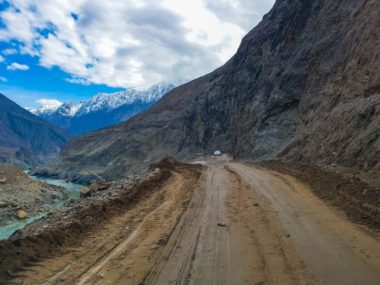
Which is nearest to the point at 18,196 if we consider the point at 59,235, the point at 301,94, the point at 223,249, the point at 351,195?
the point at 301,94

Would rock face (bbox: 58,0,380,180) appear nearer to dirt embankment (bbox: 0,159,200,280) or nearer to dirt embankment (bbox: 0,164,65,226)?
dirt embankment (bbox: 0,159,200,280)

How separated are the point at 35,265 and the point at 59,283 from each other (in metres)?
1.15

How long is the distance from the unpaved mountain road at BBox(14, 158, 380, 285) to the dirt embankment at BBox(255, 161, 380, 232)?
43 centimetres

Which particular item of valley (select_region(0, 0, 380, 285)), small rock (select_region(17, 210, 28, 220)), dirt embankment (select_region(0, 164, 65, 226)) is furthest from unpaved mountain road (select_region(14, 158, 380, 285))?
dirt embankment (select_region(0, 164, 65, 226))

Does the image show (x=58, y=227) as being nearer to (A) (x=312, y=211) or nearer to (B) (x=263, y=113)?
(A) (x=312, y=211)

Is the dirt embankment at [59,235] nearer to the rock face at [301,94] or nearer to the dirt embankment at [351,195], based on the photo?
the dirt embankment at [351,195]

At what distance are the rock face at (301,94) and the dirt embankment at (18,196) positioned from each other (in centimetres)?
2411

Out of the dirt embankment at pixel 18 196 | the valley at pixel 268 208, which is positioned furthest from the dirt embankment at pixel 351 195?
the dirt embankment at pixel 18 196

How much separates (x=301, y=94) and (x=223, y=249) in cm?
3797

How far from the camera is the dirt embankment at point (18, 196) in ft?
128

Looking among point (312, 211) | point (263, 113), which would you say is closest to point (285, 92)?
point (263, 113)

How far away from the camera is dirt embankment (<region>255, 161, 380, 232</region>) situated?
1041 centimetres

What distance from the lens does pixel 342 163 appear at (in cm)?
2012

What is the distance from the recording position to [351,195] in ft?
42.5
